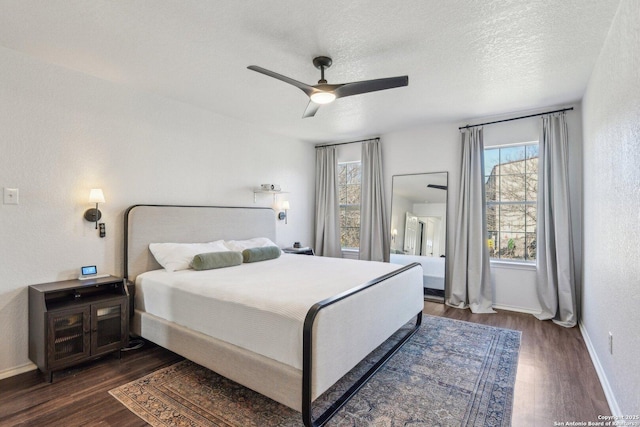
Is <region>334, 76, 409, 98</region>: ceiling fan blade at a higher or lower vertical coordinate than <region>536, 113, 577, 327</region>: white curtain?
higher

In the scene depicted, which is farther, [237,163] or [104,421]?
[237,163]

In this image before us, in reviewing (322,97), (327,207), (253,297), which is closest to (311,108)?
(322,97)

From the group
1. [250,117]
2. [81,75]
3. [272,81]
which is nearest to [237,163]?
[250,117]

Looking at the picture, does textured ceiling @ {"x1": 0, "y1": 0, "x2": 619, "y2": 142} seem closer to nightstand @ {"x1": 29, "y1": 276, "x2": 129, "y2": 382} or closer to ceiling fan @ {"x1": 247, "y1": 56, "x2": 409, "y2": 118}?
ceiling fan @ {"x1": 247, "y1": 56, "x2": 409, "y2": 118}

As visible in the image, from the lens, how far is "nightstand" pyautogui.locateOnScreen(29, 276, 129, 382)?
8.10 feet

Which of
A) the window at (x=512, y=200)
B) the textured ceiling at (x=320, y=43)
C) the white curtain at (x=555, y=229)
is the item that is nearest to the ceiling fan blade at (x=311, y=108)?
the textured ceiling at (x=320, y=43)

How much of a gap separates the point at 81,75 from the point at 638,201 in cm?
423

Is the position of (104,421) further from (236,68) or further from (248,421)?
(236,68)

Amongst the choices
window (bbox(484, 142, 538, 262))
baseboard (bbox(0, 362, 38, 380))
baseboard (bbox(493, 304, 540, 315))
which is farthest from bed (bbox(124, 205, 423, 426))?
window (bbox(484, 142, 538, 262))

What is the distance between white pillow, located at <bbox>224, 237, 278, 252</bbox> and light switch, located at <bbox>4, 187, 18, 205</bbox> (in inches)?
78.1

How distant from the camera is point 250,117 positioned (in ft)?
14.2

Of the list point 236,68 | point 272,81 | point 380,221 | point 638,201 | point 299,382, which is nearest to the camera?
point 638,201

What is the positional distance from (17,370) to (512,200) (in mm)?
5579

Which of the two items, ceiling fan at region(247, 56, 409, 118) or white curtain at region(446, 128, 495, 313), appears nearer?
ceiling fan at region(247, 56, 409, 118)
